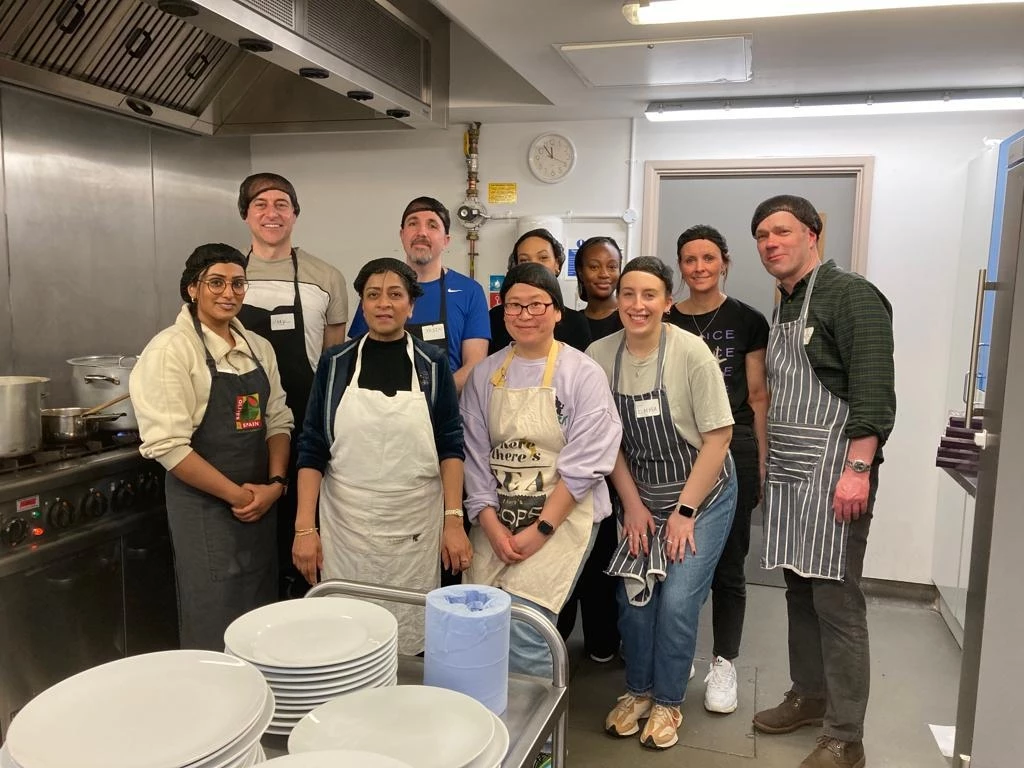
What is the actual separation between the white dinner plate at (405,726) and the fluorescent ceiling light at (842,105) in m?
2.94

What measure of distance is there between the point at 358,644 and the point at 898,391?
311 cm

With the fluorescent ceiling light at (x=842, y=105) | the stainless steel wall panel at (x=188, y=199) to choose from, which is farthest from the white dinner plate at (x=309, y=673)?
the fluorescent ceiling light at (x=842, y=105)

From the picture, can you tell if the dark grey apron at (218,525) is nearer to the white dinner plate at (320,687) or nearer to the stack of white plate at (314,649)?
the stack of white plate at (314,649)

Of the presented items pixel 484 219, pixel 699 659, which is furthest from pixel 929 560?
pixel 484 219

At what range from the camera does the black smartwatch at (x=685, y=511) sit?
2.14 m

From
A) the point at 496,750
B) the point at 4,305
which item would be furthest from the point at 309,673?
the point at 4,305

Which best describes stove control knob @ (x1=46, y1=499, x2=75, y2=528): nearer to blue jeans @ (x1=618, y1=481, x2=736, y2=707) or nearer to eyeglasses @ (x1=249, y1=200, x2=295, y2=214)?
eyeglasses @ (x1=249, y1=200, x2=295, y2=214)

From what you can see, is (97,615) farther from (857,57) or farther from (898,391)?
(898,391)

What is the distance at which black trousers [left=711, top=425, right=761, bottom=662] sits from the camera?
2467 millimetres

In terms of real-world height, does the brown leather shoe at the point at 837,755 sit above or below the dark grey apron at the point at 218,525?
below

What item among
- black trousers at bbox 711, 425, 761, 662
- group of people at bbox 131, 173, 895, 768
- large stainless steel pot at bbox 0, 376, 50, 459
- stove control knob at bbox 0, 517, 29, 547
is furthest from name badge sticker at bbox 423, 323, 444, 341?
stove control knob at bbox 0, 517, 29, 547

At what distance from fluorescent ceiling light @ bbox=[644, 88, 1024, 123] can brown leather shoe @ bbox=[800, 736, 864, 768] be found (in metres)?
2.37

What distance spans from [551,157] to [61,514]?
255 centimetres

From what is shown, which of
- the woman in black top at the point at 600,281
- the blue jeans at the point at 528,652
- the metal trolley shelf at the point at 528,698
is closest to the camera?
the metal trolley shelf at the point at 528,698
